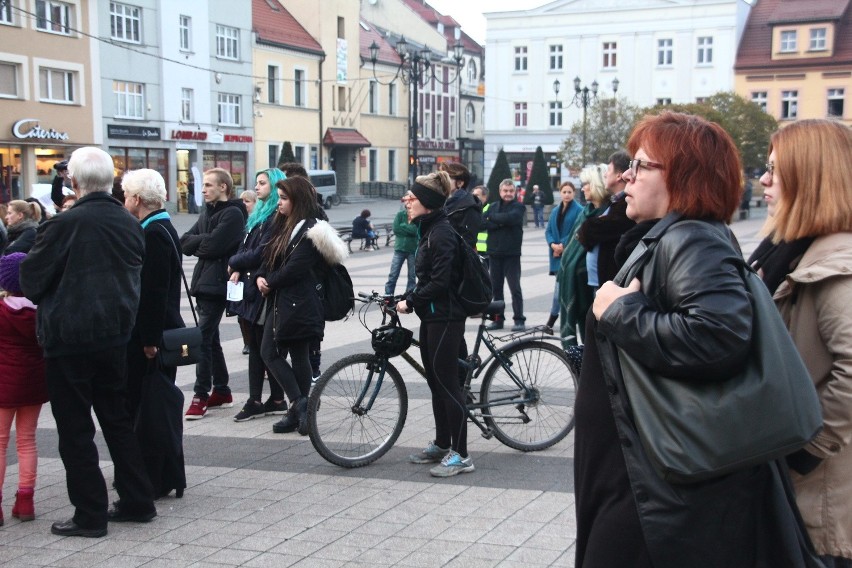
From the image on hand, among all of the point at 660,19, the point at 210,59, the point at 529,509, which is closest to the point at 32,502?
the point at 529,509

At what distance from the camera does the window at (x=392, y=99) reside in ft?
218

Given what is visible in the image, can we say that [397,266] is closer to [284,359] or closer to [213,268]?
[213,268]

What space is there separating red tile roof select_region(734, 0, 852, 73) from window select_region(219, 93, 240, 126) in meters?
31.0

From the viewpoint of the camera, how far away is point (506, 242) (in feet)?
41.5

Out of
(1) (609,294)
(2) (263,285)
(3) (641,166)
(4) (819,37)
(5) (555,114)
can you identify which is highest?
(4) (819,37)

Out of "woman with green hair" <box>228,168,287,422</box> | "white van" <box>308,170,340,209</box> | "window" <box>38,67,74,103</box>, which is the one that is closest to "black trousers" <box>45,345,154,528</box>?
"woman with green hair" <box>228,168,287,422</box>

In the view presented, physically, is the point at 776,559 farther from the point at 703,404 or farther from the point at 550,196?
the point at 550,196

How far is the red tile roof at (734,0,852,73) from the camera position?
62.1 meters

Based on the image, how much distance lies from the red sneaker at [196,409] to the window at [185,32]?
136 feet

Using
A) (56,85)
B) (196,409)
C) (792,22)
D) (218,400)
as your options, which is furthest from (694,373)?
(792,22)

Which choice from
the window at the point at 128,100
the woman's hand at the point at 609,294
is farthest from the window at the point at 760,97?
the woman's hand at the point at 609,294

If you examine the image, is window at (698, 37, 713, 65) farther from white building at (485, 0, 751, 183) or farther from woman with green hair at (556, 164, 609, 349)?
woman with green hair at (556, 164, 609, 349)

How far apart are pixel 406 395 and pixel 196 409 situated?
2.10 m

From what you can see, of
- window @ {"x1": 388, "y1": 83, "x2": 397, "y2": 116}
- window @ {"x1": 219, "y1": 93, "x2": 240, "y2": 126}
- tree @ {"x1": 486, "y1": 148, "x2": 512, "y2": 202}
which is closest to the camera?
tree @ {"x1": 486, "y1": 148, "x2": 512, "y2": 202}
